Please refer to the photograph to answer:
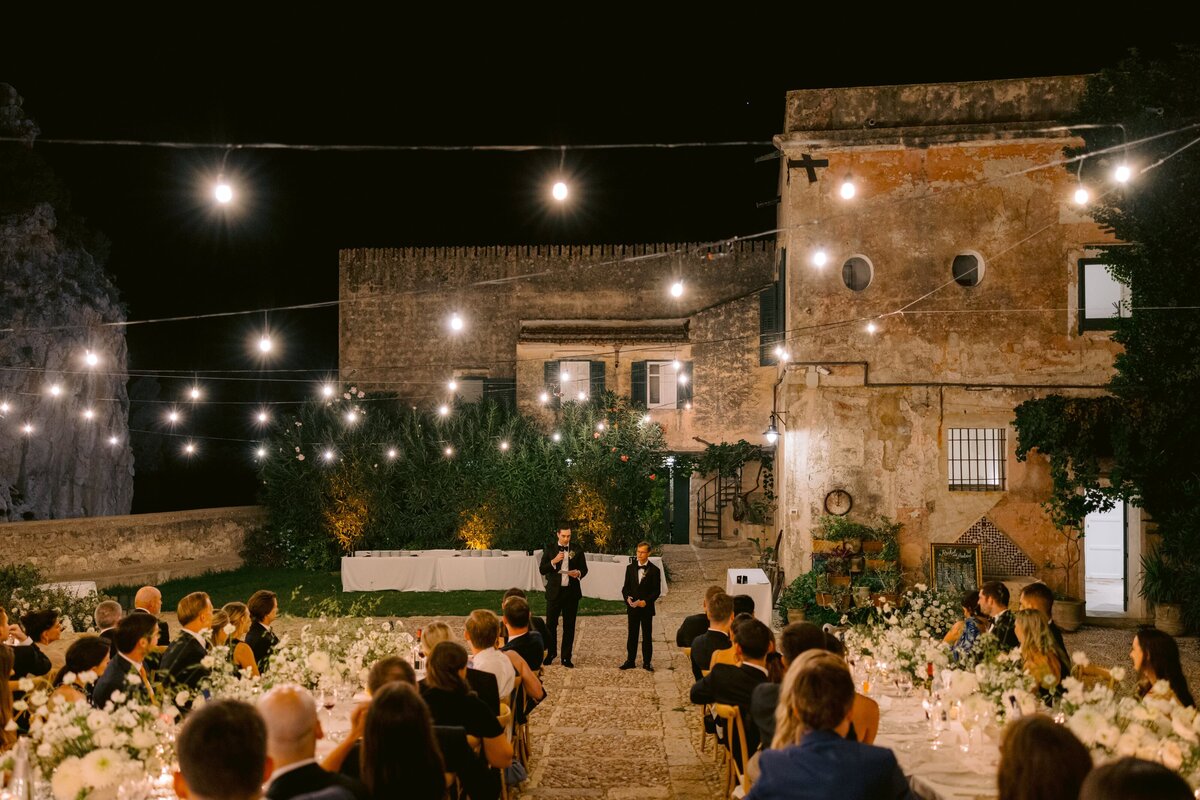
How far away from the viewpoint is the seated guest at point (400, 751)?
3.08 meters

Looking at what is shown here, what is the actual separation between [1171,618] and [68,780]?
12184mm

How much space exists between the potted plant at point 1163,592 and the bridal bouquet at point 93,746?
38.3ft

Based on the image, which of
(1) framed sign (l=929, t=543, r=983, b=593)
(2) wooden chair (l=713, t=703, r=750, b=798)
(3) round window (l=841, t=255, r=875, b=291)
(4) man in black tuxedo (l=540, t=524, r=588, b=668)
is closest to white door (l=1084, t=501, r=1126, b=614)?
(1) framed sign (l=929, t=543, r=983, b=593)

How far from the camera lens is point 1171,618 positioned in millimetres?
11258

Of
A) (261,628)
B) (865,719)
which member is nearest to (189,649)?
(261,628)

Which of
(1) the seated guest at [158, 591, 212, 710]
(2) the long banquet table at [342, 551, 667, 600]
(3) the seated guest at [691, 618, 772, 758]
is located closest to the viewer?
(3) the seated guest at [691, 618, 772, 758]

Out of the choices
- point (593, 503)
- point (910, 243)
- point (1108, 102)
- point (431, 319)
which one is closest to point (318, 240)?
point (431, 319)

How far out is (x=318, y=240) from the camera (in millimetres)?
25516

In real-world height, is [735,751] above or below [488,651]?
below

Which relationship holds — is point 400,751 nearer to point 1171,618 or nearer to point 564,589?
point 564,589

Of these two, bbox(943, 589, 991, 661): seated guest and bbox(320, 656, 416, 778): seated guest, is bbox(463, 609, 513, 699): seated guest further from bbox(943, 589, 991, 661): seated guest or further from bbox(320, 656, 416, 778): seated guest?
bbox(943, 589, 991, 661): seated guest

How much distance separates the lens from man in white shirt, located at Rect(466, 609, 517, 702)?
5273mm

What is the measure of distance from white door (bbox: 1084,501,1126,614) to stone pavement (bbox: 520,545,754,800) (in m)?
6.29

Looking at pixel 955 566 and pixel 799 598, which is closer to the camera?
pixel 799 598
